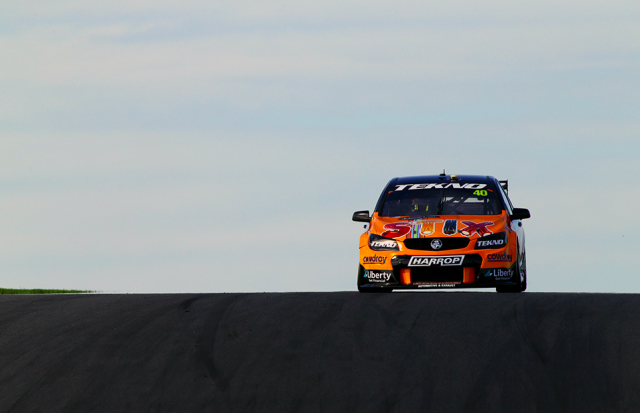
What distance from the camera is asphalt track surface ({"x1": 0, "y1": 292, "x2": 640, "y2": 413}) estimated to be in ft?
24.1

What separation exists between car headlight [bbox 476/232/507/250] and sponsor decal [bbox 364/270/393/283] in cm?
121

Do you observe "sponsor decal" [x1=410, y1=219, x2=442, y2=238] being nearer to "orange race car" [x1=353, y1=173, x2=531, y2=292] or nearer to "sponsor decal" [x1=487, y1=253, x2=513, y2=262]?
"orange race car" [x1=353, y1=173, x2=531, y2=292]

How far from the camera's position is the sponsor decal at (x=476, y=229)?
38.9 ft

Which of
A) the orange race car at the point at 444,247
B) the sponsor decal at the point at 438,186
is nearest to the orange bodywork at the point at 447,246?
the orange race car at the point at 444,247

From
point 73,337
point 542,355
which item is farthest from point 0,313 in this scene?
point 542,355

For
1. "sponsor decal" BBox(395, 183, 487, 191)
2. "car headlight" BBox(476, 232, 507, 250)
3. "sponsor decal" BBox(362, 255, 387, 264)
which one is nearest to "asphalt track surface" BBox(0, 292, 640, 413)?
"car headlight" BBox(476, 232, 507, 250)

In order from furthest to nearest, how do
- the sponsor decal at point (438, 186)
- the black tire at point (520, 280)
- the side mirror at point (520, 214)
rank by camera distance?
the sponsor decal at point (438, 186) < the side mirror at point (520, 214) < the black tire at point (520, 280)

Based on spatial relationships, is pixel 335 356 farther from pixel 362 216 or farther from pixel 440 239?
pixel 362 216

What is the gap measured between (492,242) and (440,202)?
48.0 inches

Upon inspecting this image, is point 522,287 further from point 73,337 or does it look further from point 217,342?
point 73,337

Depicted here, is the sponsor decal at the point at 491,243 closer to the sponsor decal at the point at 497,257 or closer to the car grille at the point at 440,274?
the sponsor decal at the point at 497,257

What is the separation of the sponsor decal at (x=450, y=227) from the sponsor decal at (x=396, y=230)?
0.47 m

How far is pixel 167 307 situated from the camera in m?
10.5

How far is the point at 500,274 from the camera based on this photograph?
1180cm
